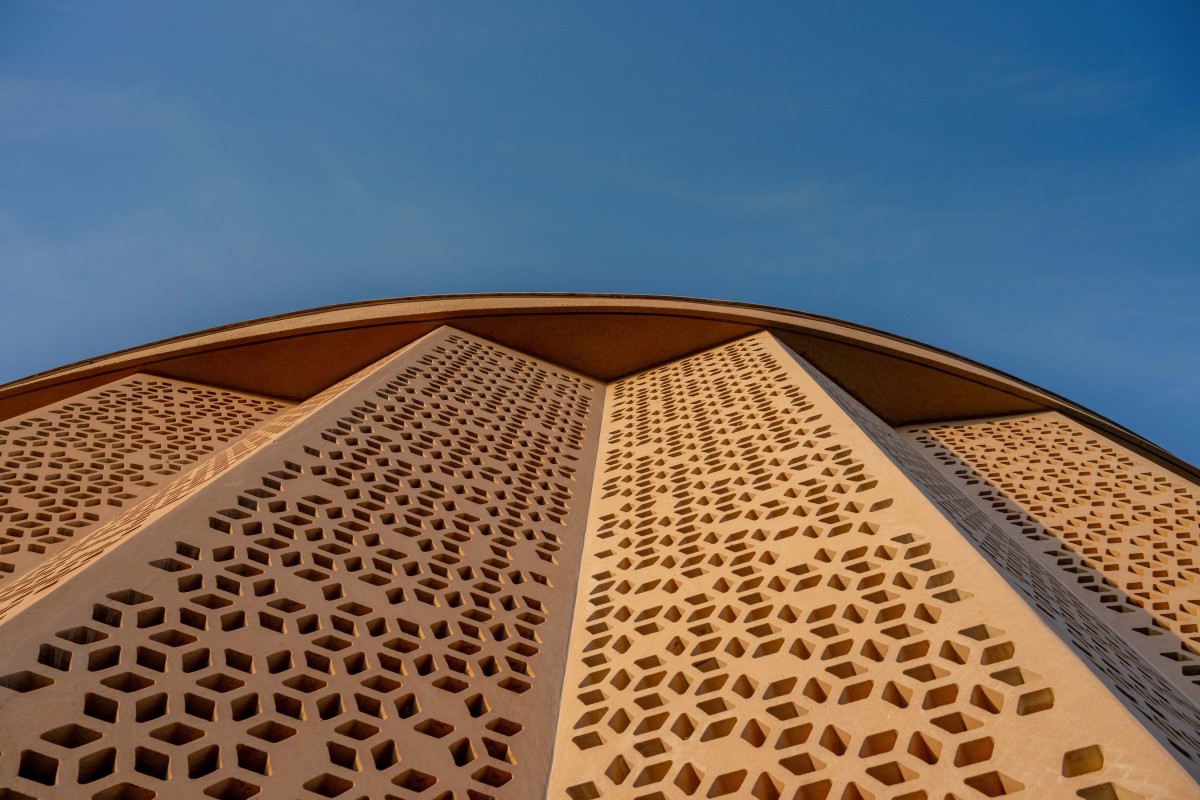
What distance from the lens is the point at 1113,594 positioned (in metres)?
5.77

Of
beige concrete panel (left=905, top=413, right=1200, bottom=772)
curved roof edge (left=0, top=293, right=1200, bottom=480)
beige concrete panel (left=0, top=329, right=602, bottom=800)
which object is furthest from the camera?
curved roof edge (left=0, top=293, right=1200, bottom=480)

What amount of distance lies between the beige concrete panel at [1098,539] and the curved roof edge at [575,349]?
1.55ft

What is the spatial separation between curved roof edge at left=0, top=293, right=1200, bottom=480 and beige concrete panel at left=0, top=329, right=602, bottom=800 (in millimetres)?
3490

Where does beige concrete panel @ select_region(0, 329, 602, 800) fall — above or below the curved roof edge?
below

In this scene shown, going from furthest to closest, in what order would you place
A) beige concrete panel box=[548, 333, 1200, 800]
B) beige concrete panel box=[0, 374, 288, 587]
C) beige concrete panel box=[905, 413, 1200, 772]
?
1. beige concrete panel box=[0, 374, 288, 587]
2. beige concrete panel box=[905, 413, 1200, 772]
3. beige concrete panel box=[548, 333, 1200, 800]

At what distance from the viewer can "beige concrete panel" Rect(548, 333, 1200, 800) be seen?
3.10 metres

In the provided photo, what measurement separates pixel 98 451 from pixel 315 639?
15.0 ft

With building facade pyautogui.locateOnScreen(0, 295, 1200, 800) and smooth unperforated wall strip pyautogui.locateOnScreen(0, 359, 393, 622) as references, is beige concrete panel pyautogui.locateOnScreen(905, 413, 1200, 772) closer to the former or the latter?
building facade pyautogui.locateOnScreen(0, 295, 1200, 800)

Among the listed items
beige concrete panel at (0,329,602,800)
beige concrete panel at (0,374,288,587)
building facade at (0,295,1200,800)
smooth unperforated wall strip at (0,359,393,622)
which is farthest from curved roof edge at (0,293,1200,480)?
beige concrete panel at (0,329,602,800)

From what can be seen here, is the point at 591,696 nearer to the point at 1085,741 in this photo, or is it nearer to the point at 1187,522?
the point at 1085,741

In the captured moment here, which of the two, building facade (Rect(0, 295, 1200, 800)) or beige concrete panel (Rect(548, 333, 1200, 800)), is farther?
building facade (Rect(0, 295, 1200, 800))

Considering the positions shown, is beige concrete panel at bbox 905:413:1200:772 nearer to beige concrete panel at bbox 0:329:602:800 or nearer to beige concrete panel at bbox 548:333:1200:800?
beige concrete panel at bbox 548:333:1200:800

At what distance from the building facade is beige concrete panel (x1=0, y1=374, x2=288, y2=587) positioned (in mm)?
34

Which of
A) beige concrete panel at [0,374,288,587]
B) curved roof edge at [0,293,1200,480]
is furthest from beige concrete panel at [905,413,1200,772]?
beige concrete panel at [0,374,288,587]
